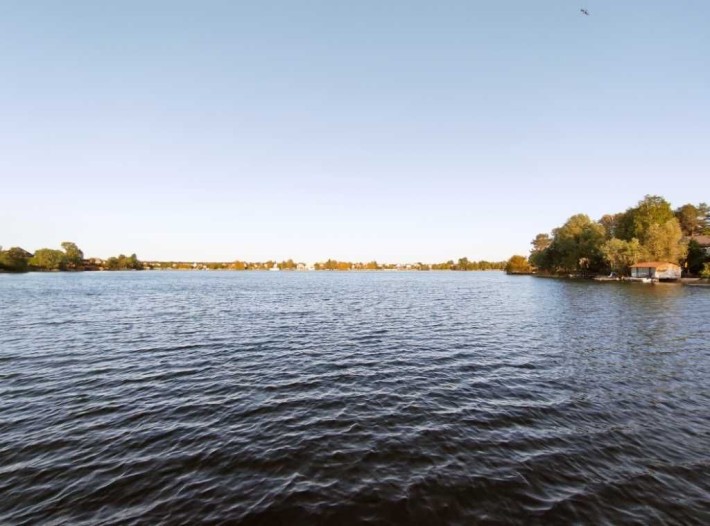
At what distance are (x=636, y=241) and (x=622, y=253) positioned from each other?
598 cm

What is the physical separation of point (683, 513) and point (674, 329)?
123 ft

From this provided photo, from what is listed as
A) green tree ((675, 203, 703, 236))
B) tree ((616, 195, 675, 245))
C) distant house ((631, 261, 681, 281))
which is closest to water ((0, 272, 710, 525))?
distant house ((631, 261, 681, 281))

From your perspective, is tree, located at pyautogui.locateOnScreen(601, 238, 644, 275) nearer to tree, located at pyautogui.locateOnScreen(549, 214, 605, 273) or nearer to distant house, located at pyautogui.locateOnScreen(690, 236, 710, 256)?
tree, located at pyautogui.locateOnScreen(549, 214, 605, 273)

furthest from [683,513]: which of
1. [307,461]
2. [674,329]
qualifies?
[674,329]

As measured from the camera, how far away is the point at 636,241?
121 m

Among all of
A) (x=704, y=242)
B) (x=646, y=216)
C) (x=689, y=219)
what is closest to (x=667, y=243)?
(x=646, y=216)

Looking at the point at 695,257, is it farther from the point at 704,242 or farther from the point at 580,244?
the point at 580,244

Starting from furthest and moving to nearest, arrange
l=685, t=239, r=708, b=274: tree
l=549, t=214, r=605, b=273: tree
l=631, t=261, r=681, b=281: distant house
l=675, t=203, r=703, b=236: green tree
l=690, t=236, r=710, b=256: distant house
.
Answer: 1. l=675, t=203, r=703, b=236: green tree
2. l=549, t=214, r=605, b=273: tree
3. l=690, t=236, r=710, b=256: distant house
4. l=685, t=239, r=708, b=274: tree
5. l=631, t=261, r=681, b=281: distant house

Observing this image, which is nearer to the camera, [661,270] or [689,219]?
[661,270]

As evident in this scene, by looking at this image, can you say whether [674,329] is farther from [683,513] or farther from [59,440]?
[59,440]

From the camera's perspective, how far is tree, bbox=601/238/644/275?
396 ft

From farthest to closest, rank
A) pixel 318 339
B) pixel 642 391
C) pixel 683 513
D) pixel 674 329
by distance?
pixel 674 329, pixel 318 339, pixel 642 391, pixel 683 513

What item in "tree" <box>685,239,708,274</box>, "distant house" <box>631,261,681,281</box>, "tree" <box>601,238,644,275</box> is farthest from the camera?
"tree" <box>685,239,708,274</box>

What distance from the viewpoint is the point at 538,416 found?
16062 mm
